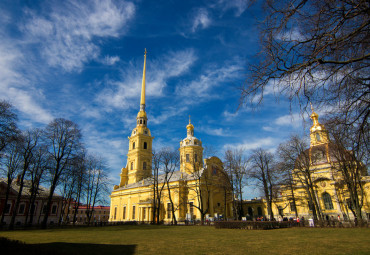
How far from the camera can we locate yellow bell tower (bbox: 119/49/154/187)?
55.8 meters

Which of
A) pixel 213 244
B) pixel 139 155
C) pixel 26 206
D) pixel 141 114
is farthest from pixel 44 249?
pixel 141 114

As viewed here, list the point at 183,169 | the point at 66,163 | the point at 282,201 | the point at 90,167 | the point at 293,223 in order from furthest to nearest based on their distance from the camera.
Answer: the point at 183,169 < the point at 282,201 < the point at 90,167 < the point at 66,163 < the point at 293,223

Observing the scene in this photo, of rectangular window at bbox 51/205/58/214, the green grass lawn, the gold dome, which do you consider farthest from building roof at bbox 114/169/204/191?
the green grass lawn

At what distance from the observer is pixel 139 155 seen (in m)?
56.1

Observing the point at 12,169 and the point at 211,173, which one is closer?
the point at 12,169

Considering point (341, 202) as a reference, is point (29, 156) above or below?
above

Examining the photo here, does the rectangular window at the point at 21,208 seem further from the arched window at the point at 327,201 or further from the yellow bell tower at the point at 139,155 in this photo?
the arched window at the point at 327,201

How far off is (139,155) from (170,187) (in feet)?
54.4

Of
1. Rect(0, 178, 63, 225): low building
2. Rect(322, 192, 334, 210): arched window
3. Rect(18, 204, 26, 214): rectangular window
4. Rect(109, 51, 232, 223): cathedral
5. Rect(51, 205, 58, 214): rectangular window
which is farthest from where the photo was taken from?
Rect(51, 205, 58, 214): rectangular window

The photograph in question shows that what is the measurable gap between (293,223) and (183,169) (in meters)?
28.9

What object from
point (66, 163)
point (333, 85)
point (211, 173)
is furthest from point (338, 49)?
point (211, 173)

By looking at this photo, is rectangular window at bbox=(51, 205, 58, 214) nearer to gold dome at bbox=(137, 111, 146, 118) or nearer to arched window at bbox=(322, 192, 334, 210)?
gold dome at bbox=(137, 111, 146, 118)

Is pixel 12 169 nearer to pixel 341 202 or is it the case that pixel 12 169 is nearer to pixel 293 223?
pixel 293 223

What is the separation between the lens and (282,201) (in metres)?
45.3
